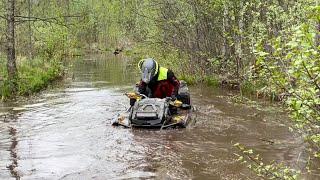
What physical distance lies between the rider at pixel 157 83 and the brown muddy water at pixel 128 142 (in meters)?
1.00

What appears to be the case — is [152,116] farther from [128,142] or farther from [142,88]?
[142,88]

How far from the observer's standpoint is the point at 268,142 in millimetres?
10352

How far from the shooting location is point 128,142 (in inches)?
405

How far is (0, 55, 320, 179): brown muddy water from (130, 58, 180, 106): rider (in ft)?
3.29

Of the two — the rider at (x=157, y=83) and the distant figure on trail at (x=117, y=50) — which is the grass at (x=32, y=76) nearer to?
the rider at (x=157, y=83)

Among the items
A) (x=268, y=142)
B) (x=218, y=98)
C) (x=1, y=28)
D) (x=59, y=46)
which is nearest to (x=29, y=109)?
(x=218, y=98)

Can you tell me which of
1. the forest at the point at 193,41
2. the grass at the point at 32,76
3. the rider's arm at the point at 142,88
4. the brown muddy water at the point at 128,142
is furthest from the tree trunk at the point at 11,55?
the rider's arm at the point at 142,88

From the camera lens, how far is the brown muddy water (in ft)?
27.0

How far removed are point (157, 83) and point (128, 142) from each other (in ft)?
8.71

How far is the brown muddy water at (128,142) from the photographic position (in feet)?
27.0

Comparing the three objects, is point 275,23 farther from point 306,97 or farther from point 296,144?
point 306,97

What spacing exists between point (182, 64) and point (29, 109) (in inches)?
323

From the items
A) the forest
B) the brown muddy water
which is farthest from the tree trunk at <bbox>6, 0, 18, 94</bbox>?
the brown muddy water

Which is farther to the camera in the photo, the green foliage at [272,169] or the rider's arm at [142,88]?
the rider's arm at [142,88]
